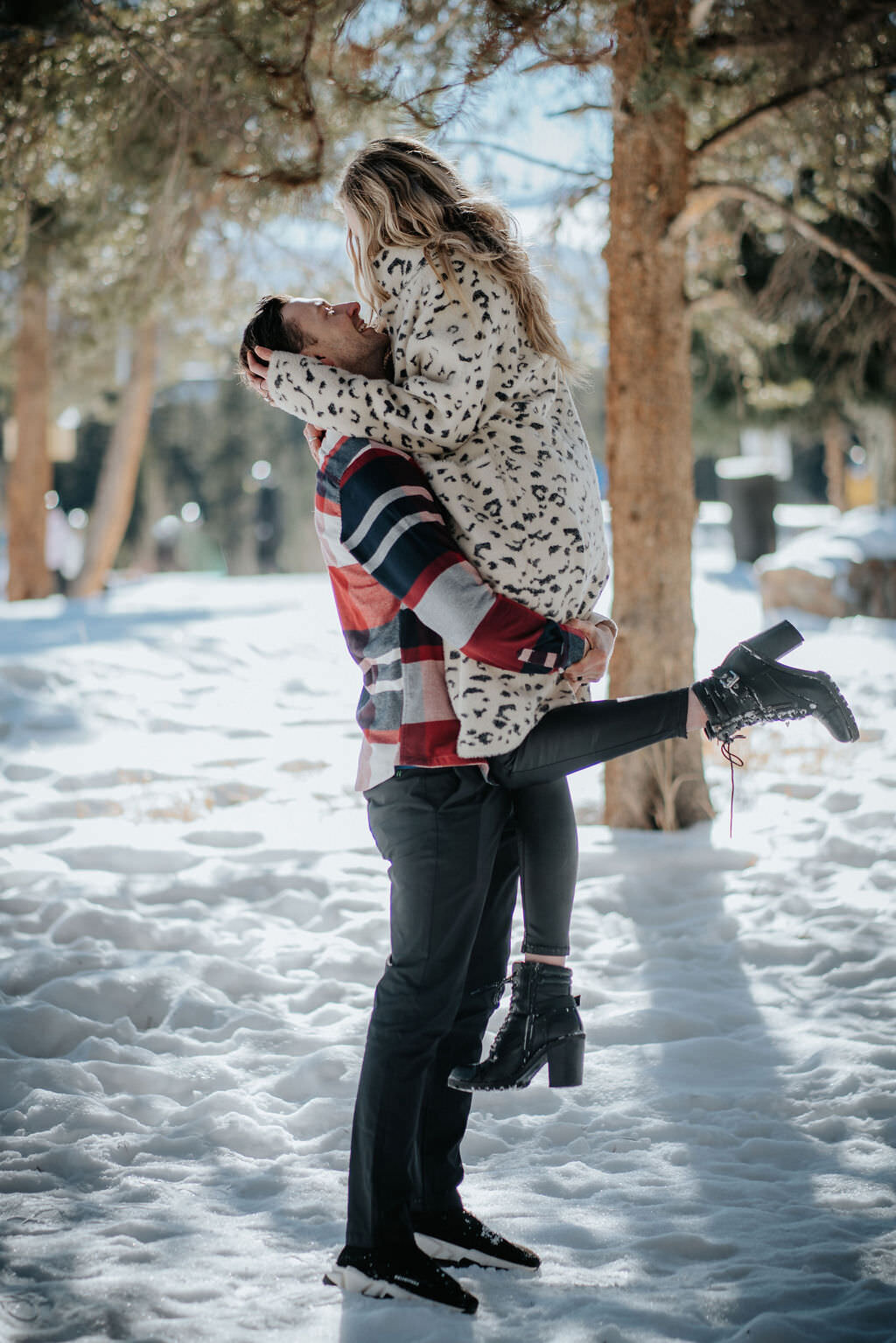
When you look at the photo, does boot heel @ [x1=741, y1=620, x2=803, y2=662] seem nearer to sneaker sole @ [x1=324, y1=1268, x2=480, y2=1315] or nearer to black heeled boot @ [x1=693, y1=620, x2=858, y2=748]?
black heeled boot @ [x1=693, y1=620, x2=858, y2=748]

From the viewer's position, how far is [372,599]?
1738 millimetres

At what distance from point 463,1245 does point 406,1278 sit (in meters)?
0.20

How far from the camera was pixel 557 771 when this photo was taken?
5.79 ft

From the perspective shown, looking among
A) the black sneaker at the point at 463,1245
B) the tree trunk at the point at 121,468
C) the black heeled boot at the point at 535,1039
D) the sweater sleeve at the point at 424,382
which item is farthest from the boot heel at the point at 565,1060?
the tree trunk at the point at 121,468

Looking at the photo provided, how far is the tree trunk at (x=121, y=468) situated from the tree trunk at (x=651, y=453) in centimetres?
879

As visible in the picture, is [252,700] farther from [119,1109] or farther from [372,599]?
[372,599]

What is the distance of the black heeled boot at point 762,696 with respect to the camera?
5.81 ft

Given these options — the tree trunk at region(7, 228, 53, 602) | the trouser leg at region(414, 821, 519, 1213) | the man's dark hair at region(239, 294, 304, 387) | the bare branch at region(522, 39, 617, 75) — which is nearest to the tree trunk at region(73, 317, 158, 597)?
the tree trunk at region(7, 228, 53, 602)

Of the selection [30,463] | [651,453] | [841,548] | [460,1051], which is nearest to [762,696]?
[460,1051]

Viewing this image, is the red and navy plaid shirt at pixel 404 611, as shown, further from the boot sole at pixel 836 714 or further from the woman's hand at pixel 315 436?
the boot sole at pixel 836 714

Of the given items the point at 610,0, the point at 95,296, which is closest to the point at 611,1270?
the point at 610,0

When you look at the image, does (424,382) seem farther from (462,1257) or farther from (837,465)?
(837,465)

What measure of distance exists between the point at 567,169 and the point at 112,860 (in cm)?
336

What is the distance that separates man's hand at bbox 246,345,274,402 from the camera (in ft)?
5.78
